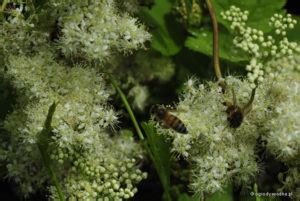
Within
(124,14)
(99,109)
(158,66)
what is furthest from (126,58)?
(99,109)

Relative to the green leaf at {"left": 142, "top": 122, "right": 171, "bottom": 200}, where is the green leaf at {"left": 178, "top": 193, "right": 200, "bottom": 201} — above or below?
below

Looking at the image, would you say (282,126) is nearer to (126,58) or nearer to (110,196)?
(110,196)

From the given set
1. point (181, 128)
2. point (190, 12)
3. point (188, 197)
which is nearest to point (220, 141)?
point (181, 128)

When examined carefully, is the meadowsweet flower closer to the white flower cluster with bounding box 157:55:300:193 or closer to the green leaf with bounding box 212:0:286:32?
the green leaf with bounding box 212:0:286:32

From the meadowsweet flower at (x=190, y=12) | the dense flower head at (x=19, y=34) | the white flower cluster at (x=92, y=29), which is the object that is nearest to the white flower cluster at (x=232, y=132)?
the white flower cluster at (x=92, y=29)

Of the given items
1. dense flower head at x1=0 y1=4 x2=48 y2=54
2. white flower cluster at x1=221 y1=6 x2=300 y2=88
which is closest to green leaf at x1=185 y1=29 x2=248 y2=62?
white flower cluster at x1=221 y1=6 x2=300 y2=88

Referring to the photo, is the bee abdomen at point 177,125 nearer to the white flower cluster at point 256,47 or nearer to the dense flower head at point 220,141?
the dense flower head at point 220,141
